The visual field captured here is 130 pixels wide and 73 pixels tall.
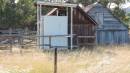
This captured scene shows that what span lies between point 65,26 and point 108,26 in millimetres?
11191

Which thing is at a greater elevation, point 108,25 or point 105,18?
point 105,18

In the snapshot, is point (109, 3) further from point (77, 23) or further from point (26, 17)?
point (77, 23)

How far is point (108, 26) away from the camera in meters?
34.0

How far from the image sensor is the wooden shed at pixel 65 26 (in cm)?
2281

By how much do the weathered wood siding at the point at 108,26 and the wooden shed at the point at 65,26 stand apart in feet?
24.3

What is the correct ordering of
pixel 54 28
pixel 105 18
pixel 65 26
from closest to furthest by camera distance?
pixel 54 28 → pixel 65 26 → pixel 105 18

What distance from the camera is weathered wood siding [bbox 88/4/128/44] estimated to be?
33375 millimetres

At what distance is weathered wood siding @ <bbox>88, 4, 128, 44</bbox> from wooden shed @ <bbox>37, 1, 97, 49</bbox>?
740cm

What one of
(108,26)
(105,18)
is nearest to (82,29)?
(108,26)

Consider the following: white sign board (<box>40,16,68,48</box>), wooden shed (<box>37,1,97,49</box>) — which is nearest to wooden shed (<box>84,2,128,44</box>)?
wooden shed (<box>37,1,97,49</box>)

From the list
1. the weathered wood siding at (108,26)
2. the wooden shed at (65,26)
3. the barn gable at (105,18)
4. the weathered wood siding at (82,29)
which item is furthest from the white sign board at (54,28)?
the barn gable at (105,18)

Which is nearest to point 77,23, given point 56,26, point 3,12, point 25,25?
point 56,26

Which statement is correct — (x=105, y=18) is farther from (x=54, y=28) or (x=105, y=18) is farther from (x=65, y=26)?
(x=54, y=28)

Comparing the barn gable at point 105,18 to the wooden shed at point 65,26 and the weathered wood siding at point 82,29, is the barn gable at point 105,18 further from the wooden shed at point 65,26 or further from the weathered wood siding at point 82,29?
the wooden shed at point 65,26
